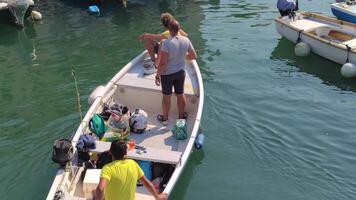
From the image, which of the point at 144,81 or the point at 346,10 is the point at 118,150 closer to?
the point at 144,81

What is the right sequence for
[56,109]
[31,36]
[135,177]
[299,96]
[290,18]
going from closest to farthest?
[135,177] < [56,109] < [299,96] < [290,18] < [31,36]

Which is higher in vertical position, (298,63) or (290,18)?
(290,18)

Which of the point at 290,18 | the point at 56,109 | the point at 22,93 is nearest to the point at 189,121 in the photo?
the point at 56,109

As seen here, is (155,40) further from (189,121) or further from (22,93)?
(22,93)

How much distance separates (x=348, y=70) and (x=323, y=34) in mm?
3173

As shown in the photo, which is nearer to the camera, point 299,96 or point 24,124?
point 24,124

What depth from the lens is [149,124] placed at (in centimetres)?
1085

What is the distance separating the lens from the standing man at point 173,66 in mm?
9664

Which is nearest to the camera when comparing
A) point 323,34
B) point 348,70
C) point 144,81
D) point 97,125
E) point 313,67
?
point 97,125

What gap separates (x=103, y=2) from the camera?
24.1 m

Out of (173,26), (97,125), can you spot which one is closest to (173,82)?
(173,26)

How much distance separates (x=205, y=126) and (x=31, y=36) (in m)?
10.9

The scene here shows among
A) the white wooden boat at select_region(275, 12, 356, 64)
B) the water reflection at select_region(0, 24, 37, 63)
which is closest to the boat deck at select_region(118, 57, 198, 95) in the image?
the white wooden boat at select_region(275, 12, 356, 64)

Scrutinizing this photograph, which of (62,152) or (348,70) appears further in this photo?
(348,70)
